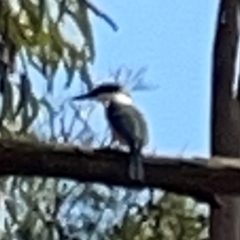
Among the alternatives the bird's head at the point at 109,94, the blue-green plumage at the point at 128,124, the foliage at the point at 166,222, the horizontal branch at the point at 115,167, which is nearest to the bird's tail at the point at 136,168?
the horizontal branch at the point at 115,167

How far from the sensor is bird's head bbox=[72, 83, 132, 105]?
110 inches

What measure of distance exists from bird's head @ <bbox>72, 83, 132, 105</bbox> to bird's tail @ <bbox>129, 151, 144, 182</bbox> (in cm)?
72

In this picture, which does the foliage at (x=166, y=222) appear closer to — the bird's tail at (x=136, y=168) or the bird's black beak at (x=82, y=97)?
the bird's black beak at (x=82, y=97)

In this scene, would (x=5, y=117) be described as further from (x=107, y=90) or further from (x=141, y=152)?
(x=141, y=152)

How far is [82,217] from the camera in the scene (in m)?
3.29

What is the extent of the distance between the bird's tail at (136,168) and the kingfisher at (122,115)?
0.27ft

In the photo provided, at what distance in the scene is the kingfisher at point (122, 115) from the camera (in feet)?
8.27

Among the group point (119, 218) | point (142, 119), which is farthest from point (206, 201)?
point (119, 218)

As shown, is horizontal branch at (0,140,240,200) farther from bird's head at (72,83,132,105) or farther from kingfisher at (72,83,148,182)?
bird's head at (72,83,132,105)

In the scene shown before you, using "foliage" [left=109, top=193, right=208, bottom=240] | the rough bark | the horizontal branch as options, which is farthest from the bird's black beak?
the horizontal branch

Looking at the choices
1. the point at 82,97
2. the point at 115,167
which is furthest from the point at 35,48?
the point at 115,167

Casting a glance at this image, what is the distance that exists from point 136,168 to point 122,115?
2.25 feet

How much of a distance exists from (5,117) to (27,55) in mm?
211

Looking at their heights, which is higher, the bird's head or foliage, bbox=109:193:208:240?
the bird's head
